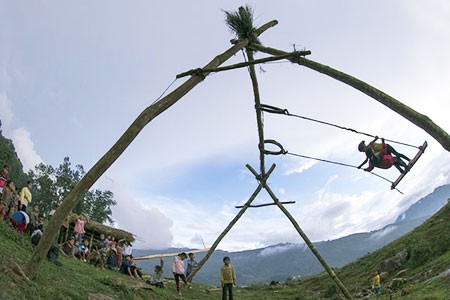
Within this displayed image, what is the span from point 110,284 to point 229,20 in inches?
305

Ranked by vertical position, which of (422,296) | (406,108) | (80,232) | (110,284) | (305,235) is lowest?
(422,296)

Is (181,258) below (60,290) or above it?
above

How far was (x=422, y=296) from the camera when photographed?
943cm

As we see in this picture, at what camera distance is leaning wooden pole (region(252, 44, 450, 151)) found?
7965mm

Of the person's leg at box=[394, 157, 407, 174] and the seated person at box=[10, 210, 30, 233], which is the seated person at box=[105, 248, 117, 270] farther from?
the person's leg at box=[394, 157, 407, 174]

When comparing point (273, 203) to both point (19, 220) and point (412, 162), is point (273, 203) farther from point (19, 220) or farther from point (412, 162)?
point (19, 220)

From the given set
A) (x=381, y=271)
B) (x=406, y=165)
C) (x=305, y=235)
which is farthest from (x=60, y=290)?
(x=381, y=271)

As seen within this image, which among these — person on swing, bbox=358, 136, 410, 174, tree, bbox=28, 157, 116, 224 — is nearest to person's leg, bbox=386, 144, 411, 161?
person on swing, bbox=358, 136, 410, 174

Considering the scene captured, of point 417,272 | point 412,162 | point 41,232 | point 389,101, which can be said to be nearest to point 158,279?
point 41,232

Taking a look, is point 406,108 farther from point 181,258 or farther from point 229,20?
point 181,258

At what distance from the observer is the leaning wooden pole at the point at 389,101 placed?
7.96m

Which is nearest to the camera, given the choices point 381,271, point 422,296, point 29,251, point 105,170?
point 105,170

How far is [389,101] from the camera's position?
8359 millimetres

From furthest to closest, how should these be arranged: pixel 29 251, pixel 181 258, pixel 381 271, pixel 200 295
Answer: pixel 381 271 → pixel 200 295 → pixel 181 258 → pixel 29 251
